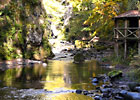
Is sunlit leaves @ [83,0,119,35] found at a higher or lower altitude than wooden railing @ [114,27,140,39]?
higher

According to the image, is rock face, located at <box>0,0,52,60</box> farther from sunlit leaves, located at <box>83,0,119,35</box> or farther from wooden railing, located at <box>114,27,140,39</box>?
wooden railing, located at <box>114,27,140,39</box>

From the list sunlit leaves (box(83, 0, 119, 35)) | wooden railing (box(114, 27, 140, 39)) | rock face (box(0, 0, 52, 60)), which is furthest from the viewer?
sunlit leaves (box(83, 0, 119, 35))

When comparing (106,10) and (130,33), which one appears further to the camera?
(106,10)

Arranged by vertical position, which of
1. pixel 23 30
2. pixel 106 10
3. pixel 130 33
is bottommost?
pixel 130 33

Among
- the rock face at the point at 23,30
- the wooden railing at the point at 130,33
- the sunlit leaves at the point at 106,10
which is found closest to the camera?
the wooden railing at the point at 130,33

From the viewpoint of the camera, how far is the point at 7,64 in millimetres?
23109

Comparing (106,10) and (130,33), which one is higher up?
(106,10)

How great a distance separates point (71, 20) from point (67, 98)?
42721 mm

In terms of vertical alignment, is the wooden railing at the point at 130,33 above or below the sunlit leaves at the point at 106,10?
below

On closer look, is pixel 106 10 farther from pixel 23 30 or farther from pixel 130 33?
pixel 23 30

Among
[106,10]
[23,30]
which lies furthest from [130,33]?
[23,30]

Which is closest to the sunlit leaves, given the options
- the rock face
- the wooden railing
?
the wooden railing

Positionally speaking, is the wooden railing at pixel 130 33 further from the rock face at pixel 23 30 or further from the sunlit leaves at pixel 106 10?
the rock face at pixel 23 30

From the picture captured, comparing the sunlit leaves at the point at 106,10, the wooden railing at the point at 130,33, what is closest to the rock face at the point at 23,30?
the sunlit leaves at the point at 106,10
